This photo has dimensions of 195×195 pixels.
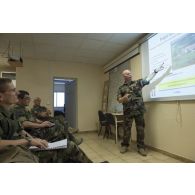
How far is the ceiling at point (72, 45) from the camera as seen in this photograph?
5.64 feet

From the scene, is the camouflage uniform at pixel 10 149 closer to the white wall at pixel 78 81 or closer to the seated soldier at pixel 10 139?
the seated soldier at pixel 10 139

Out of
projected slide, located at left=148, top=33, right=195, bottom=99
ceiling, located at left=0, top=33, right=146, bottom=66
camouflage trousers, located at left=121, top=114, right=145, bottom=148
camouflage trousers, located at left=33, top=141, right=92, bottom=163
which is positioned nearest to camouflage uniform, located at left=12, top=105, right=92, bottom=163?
camouflage trousers, located at left=33, top=141, right=92, bottom=163

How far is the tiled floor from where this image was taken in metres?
1.77

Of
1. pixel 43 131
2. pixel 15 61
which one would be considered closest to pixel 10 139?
pixel 43 131

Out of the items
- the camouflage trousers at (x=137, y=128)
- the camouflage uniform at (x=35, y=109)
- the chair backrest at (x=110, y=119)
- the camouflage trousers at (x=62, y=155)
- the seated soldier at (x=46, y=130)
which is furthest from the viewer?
the chair backrest at (x=110, y=119)

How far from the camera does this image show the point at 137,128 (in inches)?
85.2

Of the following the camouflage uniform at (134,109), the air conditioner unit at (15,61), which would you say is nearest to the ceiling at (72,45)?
the air conditioner unit at (15,61)

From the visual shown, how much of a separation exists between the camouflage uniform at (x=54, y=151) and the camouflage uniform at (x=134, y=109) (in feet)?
3.08

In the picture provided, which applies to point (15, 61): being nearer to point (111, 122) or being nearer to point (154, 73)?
point (111, 122)

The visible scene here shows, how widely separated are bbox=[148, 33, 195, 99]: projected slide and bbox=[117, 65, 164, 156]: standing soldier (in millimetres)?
209
